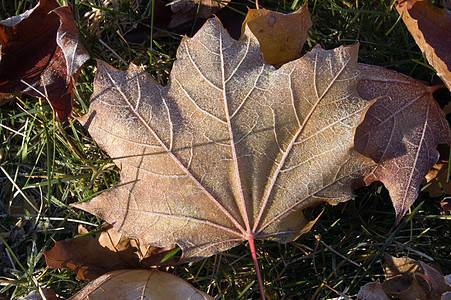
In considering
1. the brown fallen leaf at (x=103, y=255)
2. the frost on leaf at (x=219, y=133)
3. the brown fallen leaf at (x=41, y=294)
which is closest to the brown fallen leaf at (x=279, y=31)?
the frost on leaf at (x=219, y=133)

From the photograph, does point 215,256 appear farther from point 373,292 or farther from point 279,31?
point 279,31

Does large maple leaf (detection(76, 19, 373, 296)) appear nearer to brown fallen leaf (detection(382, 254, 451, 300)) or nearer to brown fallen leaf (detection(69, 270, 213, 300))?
brown fallen leaf (detection(69, 270, 213, 300))

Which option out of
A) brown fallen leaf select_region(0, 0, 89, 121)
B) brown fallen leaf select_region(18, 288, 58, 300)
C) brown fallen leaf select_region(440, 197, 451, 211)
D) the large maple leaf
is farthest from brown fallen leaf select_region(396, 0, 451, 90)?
brown fallen leaf select_region(18, 288, 58, 300)

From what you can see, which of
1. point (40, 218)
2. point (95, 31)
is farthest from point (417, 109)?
point (40, 218)

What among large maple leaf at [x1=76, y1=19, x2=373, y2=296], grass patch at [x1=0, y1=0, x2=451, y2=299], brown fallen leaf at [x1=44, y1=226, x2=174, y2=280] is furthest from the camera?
grass patch at [x1=0, y1=0, x2=451, y2=299]

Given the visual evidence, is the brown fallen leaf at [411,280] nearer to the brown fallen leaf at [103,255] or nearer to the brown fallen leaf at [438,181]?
the brown fallen leaf at [438,181]

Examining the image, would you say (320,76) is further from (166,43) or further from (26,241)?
(26,241)
